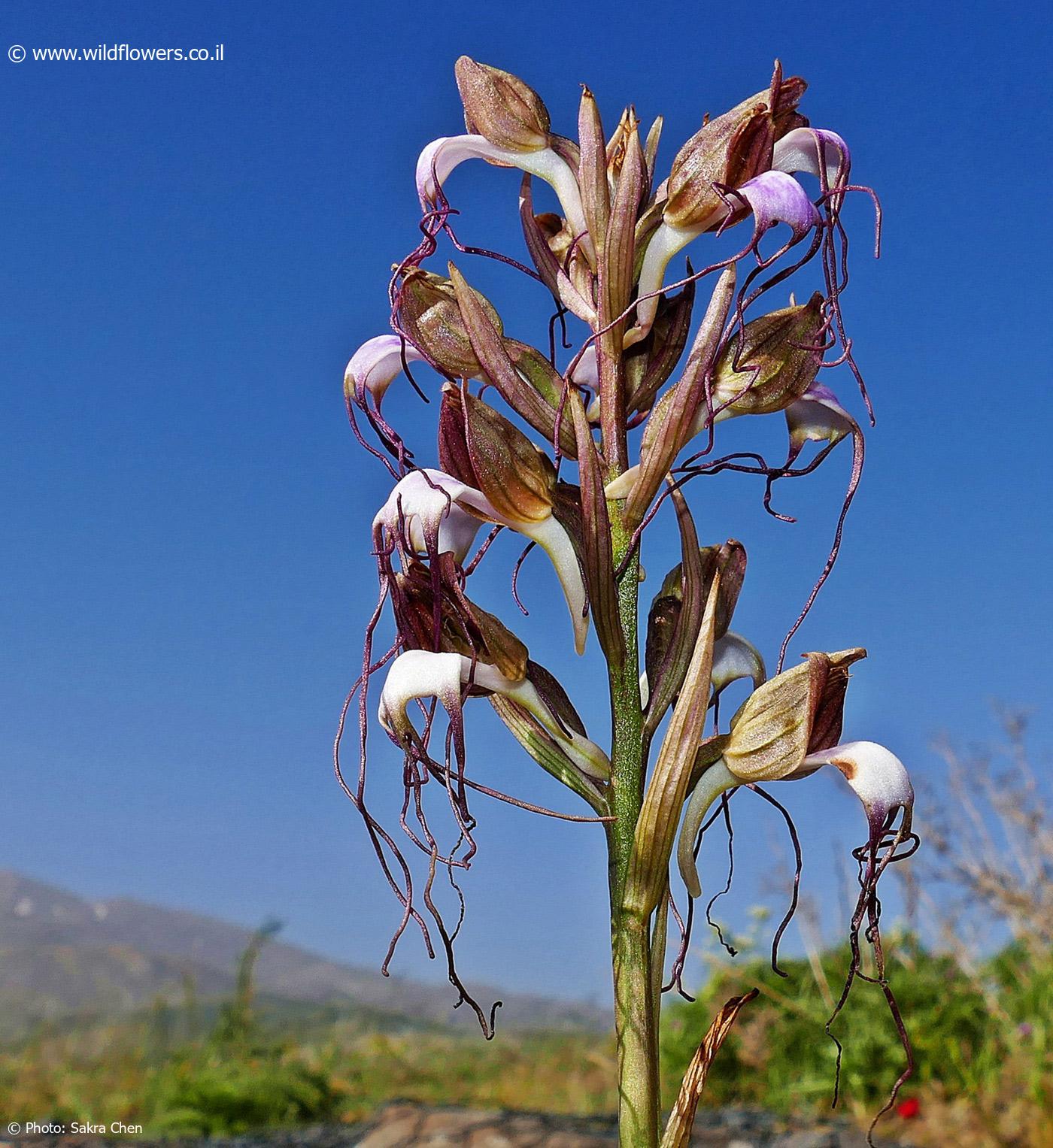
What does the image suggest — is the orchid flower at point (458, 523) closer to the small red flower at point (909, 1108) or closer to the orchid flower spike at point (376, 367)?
the orchid flower spike at point (376, 367)

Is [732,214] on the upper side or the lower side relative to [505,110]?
lower

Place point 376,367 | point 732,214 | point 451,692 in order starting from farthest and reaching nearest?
point 376,367
point 732,214
point 451,692

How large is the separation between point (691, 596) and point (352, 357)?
72 cm

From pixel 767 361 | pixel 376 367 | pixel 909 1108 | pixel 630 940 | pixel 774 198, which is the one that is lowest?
pixel 630 940

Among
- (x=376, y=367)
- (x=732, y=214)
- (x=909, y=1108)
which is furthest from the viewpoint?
(x=909, y=1108)

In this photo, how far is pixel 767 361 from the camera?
179 centimetres

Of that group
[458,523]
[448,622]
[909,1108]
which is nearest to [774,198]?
[458,523]

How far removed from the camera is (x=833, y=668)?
1.72m

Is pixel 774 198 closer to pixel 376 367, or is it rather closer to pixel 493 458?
pixel 493 458

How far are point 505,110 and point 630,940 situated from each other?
4.58ft

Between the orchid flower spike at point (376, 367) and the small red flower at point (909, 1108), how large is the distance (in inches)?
190

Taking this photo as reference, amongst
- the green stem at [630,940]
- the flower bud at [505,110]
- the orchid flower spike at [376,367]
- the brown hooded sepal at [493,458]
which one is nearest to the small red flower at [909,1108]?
the green stem at [630,940]

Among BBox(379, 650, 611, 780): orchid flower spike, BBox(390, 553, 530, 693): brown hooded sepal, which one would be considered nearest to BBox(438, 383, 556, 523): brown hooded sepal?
BBox(390, 553, 530, 693): brown hooded sepal

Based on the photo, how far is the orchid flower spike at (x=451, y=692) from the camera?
5.42 ft
